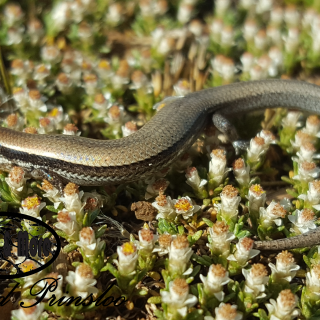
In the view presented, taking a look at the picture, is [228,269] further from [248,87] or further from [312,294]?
[248,87]

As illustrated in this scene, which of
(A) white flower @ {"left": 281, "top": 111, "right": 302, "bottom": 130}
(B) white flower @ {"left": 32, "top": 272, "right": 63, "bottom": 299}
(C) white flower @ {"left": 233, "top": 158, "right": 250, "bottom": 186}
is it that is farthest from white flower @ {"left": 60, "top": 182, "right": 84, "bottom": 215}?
(A) white flower @ {"left": 281, "top": 111, "right": 302, "bottom": 130}

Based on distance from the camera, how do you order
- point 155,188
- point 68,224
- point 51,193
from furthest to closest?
point 155,188 < point 51,193 < point 68,224

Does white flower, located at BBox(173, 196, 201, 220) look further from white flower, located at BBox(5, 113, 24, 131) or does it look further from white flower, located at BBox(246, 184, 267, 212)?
white flower, located at BBox(5, 113, 24, 131)

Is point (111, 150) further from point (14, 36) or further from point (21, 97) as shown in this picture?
point (14, 36)

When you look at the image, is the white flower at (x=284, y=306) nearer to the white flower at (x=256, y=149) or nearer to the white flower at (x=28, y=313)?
the white flower at (x=256, y=149)

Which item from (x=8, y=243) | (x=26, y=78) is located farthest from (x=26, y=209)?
(x=26, y=78)

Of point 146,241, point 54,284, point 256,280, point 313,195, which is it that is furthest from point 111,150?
point 313,195
